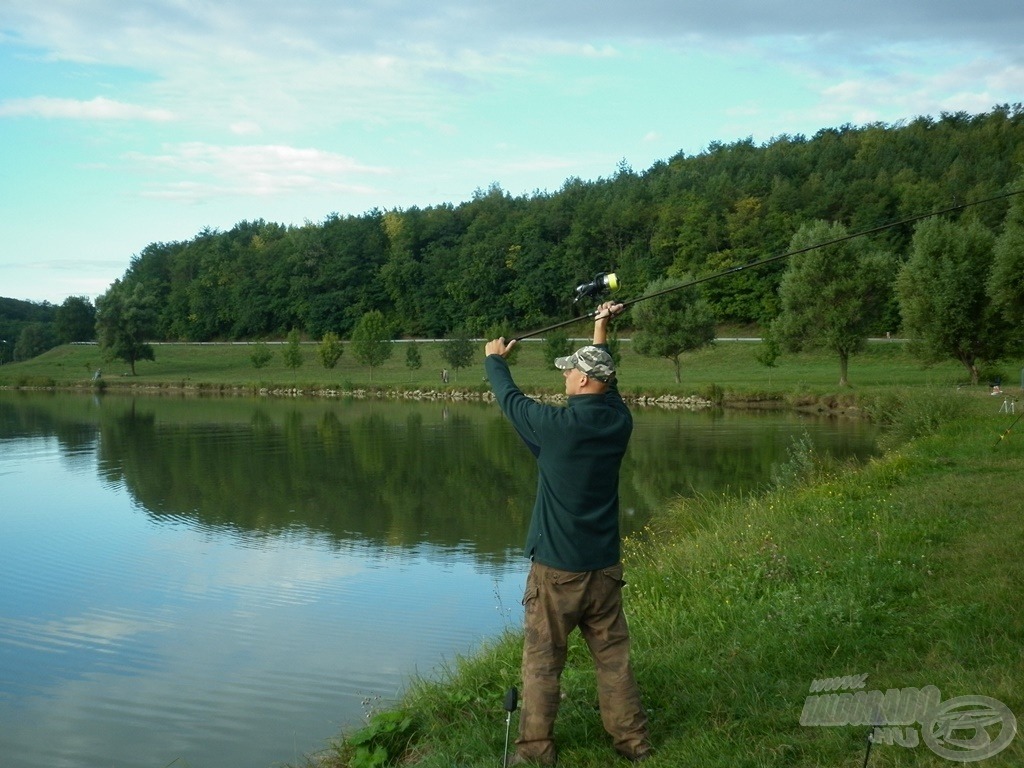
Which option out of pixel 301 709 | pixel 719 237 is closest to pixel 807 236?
pixel 719 237

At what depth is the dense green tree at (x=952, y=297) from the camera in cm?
3569

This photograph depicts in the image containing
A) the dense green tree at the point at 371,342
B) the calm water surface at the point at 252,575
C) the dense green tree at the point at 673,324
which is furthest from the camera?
the dense green tree at the point at 371,342

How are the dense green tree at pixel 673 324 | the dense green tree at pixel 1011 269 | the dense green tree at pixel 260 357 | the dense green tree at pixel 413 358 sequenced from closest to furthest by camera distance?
the dense green tree at pixel 1011 269 < the dense green tree at pixel 673 324 < the dense green tree at pixel 413 358 < the dense green tree at pixel 260 357

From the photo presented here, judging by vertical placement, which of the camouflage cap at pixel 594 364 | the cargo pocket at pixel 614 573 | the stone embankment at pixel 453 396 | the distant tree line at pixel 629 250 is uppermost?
the distant tree line at pixel 629 250

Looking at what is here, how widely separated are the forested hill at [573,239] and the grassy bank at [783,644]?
5051cm

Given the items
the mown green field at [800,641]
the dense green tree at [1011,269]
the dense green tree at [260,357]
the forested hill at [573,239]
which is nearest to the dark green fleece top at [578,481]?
the mown green field at [800,641]

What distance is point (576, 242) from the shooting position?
80875 mm

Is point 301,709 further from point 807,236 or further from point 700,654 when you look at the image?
point 807,236

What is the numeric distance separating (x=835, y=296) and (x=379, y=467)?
24.0 metres

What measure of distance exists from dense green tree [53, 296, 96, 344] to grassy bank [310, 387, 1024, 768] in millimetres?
83611

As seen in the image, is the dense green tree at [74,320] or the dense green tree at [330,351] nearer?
the dense green tree at [330,351]

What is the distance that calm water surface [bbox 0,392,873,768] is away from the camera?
8.07 metres

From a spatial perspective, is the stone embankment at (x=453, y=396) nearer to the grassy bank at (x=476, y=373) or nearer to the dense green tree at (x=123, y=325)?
the grassy bank at (x=476, y=373)

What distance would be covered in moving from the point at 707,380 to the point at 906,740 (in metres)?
43.2
